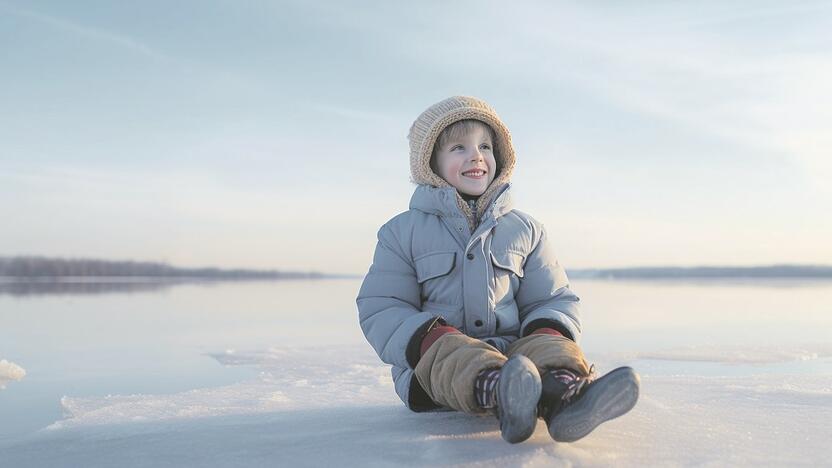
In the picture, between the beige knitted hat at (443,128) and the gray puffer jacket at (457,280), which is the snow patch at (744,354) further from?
the beige knitted hat at (443,128)

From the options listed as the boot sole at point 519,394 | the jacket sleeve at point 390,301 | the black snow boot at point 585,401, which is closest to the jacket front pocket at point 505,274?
the jacket sleeve at point 390,301

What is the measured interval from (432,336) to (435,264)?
0.37 metres

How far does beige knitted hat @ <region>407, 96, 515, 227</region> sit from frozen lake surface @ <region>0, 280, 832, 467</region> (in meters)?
0.95

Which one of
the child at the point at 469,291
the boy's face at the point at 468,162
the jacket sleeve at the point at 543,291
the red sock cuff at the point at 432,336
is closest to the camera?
the child at the point at 469,291

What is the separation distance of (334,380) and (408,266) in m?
1.36

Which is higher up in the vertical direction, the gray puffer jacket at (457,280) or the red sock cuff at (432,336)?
the gray puffer jacket at (457,280)

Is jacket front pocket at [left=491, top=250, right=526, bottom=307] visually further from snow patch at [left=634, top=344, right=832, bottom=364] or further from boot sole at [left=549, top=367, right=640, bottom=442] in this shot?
snow patch at [left=634, top=344, right=832, bottom=364]

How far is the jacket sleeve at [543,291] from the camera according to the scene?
2.46m

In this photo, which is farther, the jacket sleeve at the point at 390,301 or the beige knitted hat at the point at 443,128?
the beige knitted hat at the point at 443,128

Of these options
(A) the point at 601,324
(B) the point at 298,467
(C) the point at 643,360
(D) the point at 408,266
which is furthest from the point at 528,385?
(A) the point at 601,324

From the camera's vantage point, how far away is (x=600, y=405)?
5.48 ft

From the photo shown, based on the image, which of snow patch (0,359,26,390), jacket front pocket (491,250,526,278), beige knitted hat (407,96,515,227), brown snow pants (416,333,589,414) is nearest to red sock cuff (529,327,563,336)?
brown snow pants (416,333,589,414)

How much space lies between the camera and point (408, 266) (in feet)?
8.48

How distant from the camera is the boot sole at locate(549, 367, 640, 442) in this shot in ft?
5.43
